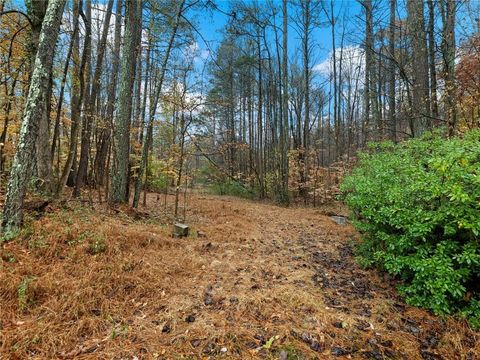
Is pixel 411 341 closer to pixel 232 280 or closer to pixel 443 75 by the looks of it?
pixel 232 280

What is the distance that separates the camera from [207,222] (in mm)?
6891

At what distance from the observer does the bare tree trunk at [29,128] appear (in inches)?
134

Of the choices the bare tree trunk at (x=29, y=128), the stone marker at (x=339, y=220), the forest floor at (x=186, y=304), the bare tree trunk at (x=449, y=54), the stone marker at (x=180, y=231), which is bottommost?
the forest floor at (x=186, y=304)

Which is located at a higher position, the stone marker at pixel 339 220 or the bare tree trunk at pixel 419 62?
the bare tree trunk at pixel 419 62

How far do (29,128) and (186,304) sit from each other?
310cm

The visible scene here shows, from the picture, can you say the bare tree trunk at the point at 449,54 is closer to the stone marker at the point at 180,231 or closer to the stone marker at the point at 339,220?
the stone marker at the point at 339,220

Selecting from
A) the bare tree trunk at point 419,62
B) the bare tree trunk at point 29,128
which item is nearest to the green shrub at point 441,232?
the bare tree trunk at point 419,62

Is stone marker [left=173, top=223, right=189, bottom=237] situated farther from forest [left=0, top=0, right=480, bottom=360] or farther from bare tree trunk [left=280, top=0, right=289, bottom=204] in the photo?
bare tree trunk [left=280, top=0, right=289, bottom=204]

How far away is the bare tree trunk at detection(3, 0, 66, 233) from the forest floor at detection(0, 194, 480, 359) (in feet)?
0.96

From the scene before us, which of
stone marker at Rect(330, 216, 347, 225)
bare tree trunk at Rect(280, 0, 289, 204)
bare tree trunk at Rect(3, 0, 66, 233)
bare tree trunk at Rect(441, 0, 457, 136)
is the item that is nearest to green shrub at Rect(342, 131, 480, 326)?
bare tree trunk at Rect(441, 0, 457, 136)

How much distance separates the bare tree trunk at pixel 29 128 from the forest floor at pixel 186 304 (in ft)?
0.96

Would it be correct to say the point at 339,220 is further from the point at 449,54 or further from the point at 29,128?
the point at 29,128

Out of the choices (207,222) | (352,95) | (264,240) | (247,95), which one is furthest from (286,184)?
(352,95)

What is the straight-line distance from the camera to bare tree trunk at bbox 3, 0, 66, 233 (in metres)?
3.41
